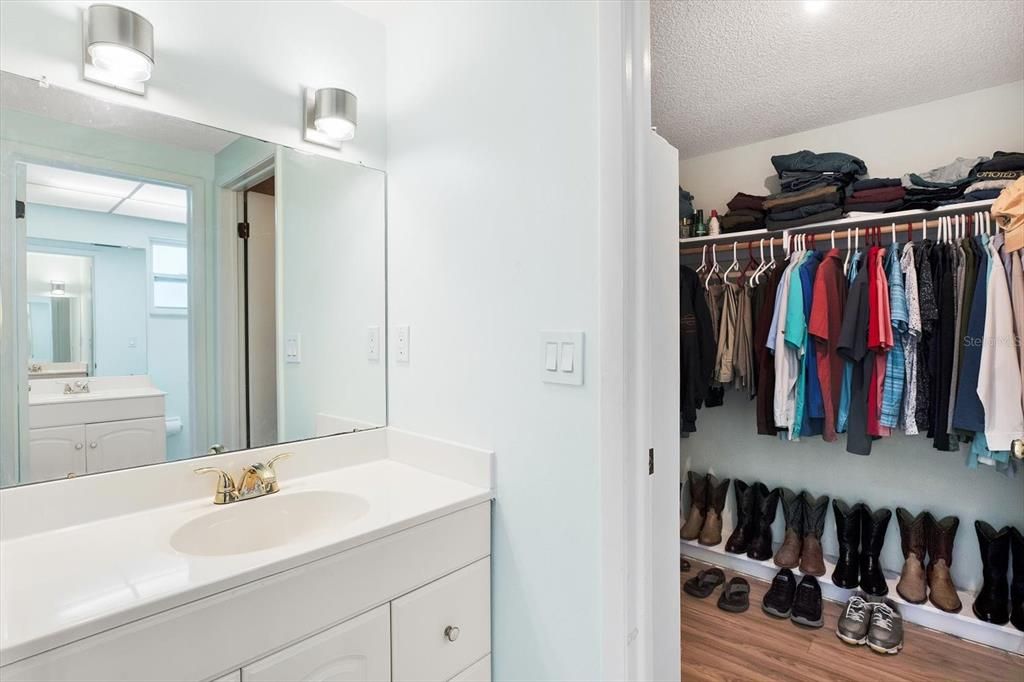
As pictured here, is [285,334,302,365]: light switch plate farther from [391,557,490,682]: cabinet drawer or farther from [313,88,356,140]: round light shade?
[391,557,490,682]: cabinet drawer

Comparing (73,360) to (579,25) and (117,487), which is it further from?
(579,25)

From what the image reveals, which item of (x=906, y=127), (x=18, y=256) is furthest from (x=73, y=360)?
(x=906, y=127)

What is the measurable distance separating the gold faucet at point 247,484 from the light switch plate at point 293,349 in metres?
0.33

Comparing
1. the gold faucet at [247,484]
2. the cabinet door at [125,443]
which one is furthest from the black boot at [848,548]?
the cabinet door at [125,443]

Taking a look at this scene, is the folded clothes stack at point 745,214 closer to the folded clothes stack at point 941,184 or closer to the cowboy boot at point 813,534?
the folded clothes stack at point 941,184

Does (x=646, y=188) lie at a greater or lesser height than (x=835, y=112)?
lesser

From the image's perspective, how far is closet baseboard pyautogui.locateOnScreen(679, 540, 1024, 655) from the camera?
76.7 inches

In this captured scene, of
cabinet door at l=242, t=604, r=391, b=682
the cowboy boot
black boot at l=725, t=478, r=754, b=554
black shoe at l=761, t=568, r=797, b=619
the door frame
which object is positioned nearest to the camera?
cabinet door at l=242, t=604, r=391, b=682

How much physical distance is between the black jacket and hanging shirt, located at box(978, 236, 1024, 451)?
1013 millimetres

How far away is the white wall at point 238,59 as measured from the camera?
43.0 inches

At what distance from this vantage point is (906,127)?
2.33 metres

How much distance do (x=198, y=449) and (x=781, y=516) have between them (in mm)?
2788

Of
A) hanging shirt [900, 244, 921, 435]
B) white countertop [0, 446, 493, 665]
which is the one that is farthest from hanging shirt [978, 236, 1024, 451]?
white countertop [0, 446, 493, 665]

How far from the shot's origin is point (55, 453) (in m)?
1.11
